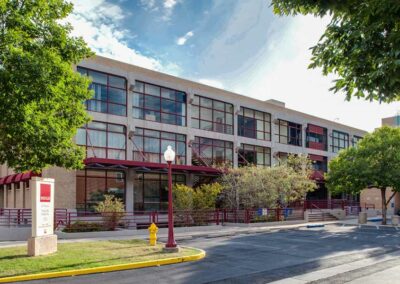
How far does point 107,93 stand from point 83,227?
11528mm

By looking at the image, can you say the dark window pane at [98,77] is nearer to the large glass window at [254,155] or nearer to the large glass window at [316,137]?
the large glass window at [254,155]

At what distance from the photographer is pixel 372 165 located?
31719 millimetres

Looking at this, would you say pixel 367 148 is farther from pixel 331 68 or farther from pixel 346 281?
pixel 331 68

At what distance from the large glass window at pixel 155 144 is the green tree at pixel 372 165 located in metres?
12.1

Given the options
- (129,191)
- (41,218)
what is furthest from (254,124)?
(41,218)

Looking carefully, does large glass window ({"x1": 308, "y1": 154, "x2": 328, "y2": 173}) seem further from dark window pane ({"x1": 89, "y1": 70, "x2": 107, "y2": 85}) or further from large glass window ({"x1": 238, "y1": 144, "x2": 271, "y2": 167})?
dark window pane ({"x1": 89, "y1": 70, "x2": 107, "y2": 85})

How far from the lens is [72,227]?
860 inches

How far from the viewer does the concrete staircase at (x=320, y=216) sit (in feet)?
117

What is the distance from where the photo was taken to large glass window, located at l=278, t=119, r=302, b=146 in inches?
1779

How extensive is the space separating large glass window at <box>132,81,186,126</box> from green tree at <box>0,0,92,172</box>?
1685 centimetres

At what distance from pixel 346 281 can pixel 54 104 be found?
996cm

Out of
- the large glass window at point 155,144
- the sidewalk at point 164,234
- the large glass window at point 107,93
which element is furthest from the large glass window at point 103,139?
the sidewalk at point 164,234

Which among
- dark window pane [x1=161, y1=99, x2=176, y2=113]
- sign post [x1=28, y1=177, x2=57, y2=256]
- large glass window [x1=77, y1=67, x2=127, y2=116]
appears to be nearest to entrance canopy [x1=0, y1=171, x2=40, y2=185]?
large glass window [x1=77, y1=67, x2=127, y2=116]

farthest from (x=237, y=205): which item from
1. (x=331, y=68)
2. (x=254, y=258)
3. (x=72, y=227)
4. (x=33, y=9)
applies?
(x=331, y=68)
